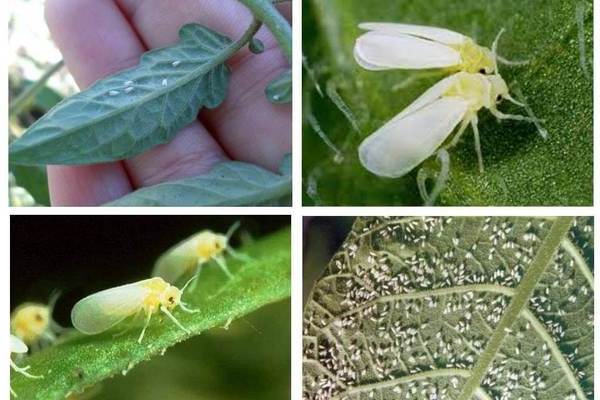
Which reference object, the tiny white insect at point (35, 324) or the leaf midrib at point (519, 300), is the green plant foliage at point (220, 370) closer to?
the tiny white insect at point (35, 324)

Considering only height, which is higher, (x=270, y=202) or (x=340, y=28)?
(x=340, y=28)

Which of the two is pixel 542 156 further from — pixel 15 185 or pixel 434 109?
pixel 15 185

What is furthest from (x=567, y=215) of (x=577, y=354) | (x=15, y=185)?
(x=15, y=185)

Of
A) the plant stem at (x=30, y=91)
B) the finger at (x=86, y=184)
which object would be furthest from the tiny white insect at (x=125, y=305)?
the plant stem at (x=30, y=91)

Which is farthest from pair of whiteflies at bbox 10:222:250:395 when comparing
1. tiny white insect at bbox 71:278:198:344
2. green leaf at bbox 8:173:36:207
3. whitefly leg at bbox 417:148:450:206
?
whitefly leg at bbox 417:148:450:206

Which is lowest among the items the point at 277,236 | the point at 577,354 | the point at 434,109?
the point at 277,236
